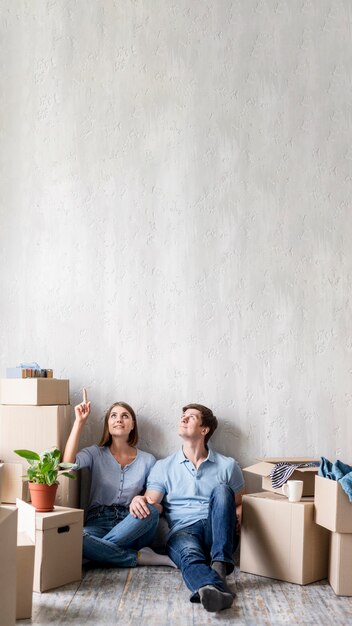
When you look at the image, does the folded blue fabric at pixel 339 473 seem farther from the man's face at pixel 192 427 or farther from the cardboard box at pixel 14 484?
the cardboard box at pixel 14 484

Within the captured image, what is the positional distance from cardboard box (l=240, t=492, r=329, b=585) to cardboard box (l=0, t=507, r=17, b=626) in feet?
5.22

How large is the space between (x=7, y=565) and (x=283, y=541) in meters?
1.70

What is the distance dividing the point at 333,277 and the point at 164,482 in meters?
1.42

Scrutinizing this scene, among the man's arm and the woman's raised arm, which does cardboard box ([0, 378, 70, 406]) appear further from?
the man's arm

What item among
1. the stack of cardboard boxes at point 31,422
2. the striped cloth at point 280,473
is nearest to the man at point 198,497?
the striped cloth at point 280,473

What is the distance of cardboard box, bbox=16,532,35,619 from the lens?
283 centimetres

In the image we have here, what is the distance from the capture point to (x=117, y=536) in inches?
143

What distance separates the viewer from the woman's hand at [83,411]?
13.0ft

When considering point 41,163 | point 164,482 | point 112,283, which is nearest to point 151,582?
point 164,482

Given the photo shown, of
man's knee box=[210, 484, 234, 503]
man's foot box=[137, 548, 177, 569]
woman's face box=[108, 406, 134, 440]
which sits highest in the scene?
woman's face box=[108, 406, 134, 440]

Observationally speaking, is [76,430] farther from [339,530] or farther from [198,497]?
[339,530]

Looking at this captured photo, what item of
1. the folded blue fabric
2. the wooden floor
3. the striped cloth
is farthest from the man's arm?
the folded blue fabric

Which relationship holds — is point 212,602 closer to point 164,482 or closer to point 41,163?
point 164,482

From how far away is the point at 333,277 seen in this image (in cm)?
411
